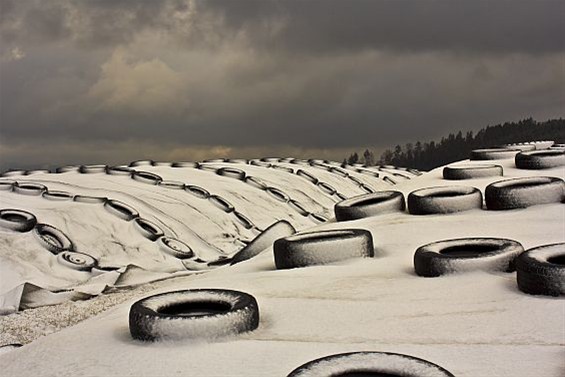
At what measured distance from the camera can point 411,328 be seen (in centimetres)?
446

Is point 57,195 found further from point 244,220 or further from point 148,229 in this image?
point 244,220

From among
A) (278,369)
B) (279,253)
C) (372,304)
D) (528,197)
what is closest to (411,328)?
(372,304)

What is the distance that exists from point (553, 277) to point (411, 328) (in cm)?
111

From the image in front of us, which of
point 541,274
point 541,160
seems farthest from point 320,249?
point 541,160

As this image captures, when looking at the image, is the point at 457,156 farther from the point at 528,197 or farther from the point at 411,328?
the point at 411,328

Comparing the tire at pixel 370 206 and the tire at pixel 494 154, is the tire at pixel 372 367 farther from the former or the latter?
the tire at pixel 494 154

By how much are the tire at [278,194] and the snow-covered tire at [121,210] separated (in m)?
4.23

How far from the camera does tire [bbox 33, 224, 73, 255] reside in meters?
11.3

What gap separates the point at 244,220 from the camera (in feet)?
47.5

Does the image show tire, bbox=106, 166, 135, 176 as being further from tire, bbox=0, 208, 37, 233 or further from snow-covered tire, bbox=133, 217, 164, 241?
tire, bbox=0, 208, 37, 233

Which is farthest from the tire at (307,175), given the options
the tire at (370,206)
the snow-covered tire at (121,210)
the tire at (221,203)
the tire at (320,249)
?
the tire at (320,249)

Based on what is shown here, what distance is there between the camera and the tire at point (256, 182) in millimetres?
16516

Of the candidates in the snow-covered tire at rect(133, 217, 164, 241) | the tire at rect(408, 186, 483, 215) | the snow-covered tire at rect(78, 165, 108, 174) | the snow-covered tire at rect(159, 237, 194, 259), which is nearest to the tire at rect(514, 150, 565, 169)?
the tire at rect(408, 186, 483, 215)

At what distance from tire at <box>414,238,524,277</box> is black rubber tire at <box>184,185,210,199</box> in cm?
931
